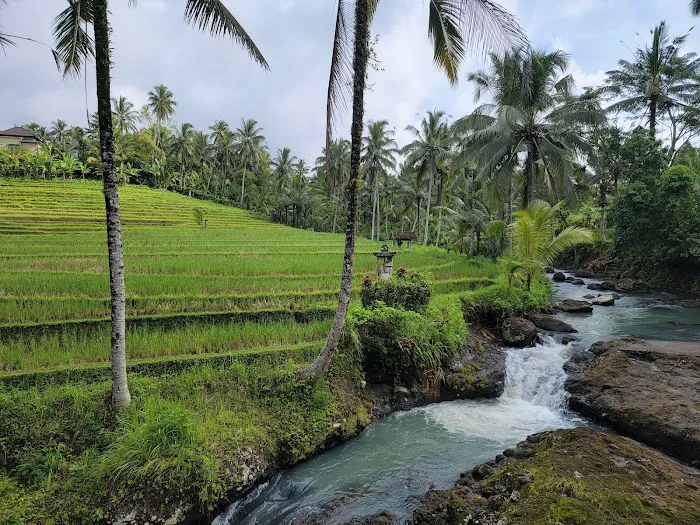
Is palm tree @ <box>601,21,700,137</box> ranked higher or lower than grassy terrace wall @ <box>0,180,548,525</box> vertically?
higher

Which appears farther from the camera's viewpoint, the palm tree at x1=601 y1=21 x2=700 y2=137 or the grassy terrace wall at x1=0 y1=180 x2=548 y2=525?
the palm tree at x1=601 y1=21 x2=700 y2=137

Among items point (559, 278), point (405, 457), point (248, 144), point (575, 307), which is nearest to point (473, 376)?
point (405, 457)

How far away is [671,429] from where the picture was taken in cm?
614

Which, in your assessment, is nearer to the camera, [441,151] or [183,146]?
[441,151]

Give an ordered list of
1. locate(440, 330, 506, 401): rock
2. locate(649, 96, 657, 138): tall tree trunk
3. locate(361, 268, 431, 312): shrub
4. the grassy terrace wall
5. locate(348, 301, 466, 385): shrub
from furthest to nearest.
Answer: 1. locate(649, 96, 657, 138): tall tree trunk
2. locate(361, 268, 431, 312): shrub
3. locate(440, 330, 506, 401): rock
4. locate(348, 301, 466, 385): shrub
5. the grassy terrace wall

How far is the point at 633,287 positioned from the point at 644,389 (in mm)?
14540

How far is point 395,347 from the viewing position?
8.19 meters

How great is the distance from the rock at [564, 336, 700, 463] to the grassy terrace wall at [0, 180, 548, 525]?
154 inches

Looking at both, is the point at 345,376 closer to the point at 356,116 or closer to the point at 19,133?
the point at 356,116

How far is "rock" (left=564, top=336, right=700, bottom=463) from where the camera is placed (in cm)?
618

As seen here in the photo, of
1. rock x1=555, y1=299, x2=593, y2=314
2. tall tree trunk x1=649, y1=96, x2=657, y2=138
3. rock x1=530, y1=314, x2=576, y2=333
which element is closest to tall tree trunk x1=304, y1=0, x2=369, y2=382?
rock x1=530, y1=314, x2=576, y2=333

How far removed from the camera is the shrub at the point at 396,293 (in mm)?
9406

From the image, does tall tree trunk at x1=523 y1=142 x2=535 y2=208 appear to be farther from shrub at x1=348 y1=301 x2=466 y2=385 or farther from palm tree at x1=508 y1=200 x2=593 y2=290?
shrub at x1=348 y1=301 x2=466 y2=385

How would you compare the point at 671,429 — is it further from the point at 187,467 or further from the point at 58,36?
the point at 58,36
